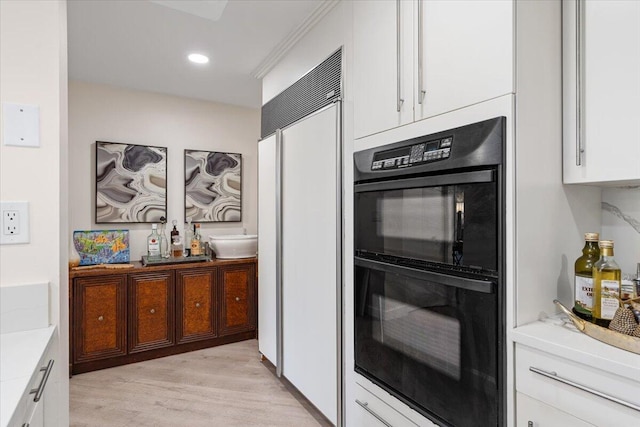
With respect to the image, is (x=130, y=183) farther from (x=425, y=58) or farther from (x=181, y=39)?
(x=425, y=58)

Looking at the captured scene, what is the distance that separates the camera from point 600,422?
0.90 m

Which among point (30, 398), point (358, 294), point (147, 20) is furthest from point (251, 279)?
point (30, 398)

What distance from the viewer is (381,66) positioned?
1562mm

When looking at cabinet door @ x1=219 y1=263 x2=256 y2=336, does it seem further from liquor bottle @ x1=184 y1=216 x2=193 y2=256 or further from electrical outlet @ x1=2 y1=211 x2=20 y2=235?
electrical outlet @ x1=2 y1=211 x2=20 y2=235

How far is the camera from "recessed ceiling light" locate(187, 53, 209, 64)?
2.69 metres

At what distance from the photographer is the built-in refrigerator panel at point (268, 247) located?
105 inches

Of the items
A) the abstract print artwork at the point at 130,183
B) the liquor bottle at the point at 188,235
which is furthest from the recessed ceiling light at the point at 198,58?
the liquor bottle at the point at 188,235

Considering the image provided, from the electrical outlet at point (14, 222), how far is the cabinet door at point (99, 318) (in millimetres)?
1809

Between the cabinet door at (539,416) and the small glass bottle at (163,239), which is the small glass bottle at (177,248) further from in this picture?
the cabinet door at (539,416)

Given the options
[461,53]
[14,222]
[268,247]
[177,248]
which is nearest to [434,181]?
[461,53]

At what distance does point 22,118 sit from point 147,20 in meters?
1.26

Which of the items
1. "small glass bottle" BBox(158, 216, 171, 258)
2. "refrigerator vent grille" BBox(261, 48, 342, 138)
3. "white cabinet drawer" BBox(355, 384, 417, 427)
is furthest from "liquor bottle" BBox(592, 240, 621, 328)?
"small glass bottle" BBox(158, 216, 171, 258)

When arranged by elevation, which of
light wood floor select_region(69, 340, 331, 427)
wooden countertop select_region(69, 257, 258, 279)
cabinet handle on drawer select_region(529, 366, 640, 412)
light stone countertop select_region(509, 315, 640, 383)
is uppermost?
light stone countertop select_region(509, 315, 640, 383)

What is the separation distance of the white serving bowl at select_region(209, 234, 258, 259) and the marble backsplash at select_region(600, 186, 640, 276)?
286 cm
